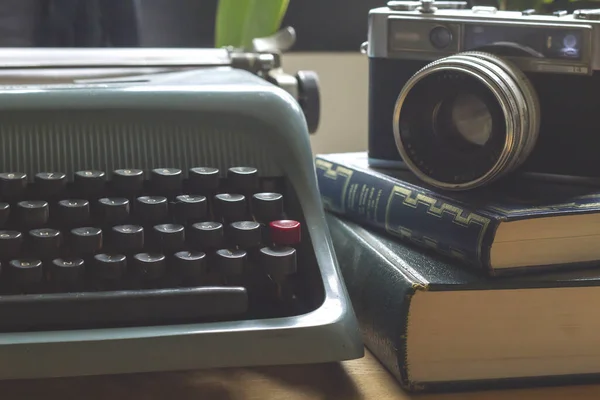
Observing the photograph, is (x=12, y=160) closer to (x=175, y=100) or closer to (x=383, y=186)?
(x=175, y=100)

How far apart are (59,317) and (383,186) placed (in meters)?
0.29

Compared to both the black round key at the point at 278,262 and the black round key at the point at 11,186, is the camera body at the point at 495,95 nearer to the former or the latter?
the black round key at the point at 278,262

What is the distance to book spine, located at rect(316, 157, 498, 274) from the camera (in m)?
0.57

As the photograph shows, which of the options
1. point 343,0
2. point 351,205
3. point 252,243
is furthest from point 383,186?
point 343,0

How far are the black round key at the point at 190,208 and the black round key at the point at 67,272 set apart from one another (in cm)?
8

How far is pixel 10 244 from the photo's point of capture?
554mm

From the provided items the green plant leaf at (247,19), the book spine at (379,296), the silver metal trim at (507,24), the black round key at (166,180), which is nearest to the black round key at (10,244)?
the black round key at (166,180)

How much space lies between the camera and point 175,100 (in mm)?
640

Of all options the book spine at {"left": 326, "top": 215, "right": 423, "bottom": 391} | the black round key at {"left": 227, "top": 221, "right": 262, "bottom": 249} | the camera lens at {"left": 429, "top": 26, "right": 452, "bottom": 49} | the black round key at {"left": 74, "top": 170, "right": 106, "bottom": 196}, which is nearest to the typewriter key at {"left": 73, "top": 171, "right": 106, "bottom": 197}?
the black round key at {"left": 74, "top": 170, "right": 106, "bottom": 196}

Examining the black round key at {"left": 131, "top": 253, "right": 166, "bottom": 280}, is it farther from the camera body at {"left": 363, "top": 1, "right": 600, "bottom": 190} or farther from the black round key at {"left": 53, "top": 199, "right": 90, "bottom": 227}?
the camera body at {"left": 363, "top": 1, "right": 600, "bottom": 190}

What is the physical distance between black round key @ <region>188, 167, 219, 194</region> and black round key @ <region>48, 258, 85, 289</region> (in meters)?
0.10

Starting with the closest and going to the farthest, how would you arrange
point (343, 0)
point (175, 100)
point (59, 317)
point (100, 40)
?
point (59, 317), point (175, 100), point (100, 40), point (343, 0)

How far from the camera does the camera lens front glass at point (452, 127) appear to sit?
0.63m

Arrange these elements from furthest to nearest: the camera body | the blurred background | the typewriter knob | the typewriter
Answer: the blurred background → the typewriter knob → the camera body → the typewriter
